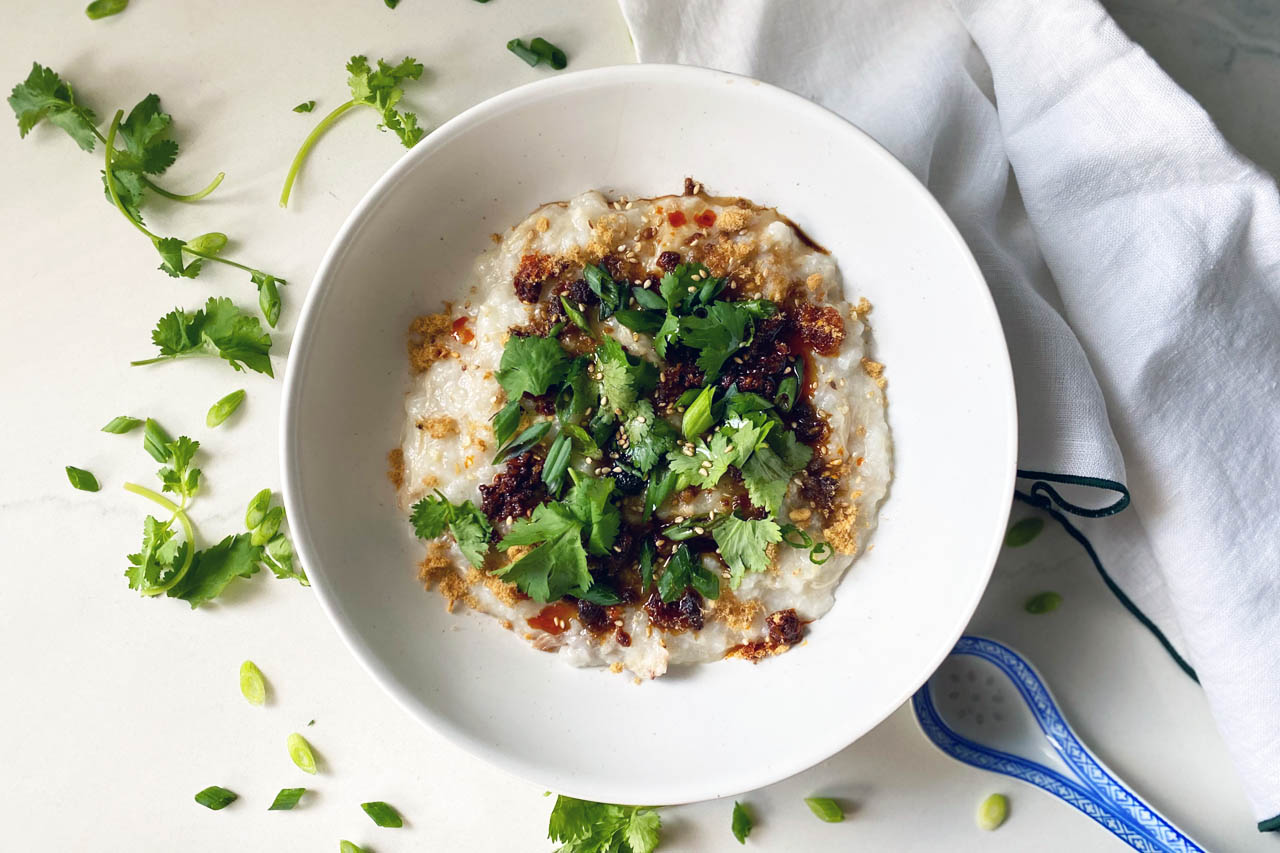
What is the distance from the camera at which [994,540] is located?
2.38 metres

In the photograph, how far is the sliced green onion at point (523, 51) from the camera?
281 cm

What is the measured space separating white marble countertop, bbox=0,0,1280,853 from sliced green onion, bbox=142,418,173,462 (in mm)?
56

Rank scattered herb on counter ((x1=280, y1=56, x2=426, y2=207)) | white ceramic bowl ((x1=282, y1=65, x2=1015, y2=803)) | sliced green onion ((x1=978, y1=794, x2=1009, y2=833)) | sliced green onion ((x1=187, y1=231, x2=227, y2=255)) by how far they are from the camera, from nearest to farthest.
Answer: white ceramic bowl ((x1=282, y1=65, x2=1015, y2=803)) → scattered herb on counter ((x1=280, y1=56, x2=426, y2=207)) → sliced green onion ((x1=187, y1=231, x2=227, y2=255)) → sliced green onion ((x1=978, y1=794, x2=1009, y2=833))

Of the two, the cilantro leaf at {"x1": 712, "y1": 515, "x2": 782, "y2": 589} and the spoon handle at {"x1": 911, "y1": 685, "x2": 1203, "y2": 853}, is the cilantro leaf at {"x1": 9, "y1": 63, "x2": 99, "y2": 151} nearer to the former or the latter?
the cilantro leaf at {"x1": 712, "y1": 515, "x2": 782, "y2": 589}

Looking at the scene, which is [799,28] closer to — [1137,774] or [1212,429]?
[1212,429]

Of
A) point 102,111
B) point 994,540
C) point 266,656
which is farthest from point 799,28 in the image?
point 266,656

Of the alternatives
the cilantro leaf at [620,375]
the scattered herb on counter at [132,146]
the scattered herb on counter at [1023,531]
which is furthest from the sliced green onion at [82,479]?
the scattered herb on counter at [1023,531]

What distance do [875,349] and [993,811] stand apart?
1.56 meters

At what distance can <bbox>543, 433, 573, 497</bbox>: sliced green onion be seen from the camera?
2.52 m

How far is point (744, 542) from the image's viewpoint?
8.13 ft

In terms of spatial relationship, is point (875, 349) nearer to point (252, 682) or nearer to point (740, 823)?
point (740, 823)

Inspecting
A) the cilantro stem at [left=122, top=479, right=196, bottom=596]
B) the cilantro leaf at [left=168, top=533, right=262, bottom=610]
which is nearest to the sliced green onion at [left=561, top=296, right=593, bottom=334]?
the cilantro leaf at [left=168, top=533, right=262, bottom=610]

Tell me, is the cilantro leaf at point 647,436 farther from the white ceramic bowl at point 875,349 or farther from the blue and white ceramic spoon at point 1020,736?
the blue and white ceramic spoon at point 1020,736

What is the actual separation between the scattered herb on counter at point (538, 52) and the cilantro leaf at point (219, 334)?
115 centimetres
